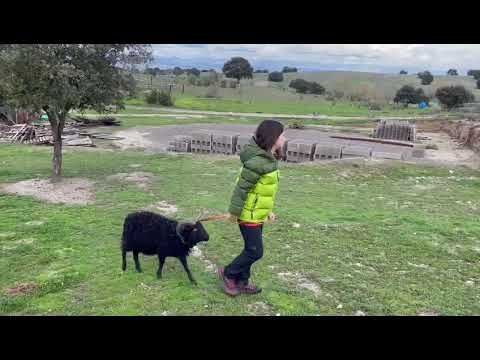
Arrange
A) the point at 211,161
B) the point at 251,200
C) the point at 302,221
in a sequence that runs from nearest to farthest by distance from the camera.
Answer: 1. the point at 251,200
2. the point at 302,221
3. the point at 211,161

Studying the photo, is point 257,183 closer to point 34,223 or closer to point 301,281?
point 301,281

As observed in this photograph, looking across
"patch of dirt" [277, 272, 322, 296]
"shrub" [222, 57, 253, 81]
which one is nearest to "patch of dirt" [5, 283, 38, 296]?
"patch of dirt" [277, 272, 322, 296]

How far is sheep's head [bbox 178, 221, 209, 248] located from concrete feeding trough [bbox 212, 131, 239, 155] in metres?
13.8

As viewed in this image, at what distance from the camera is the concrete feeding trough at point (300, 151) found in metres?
17.3

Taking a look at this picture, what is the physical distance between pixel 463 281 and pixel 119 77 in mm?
9314

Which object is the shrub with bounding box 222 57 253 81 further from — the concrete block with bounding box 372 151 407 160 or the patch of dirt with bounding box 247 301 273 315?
the patch of dirt with bounding box 247 301 273 315

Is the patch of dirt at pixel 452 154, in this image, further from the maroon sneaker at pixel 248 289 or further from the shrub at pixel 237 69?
the shrub at pixel 237 69

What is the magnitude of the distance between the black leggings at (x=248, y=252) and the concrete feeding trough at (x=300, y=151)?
12.6 m

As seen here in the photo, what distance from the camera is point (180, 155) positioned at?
16.6 m

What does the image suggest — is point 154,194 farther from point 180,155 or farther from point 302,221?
point 180,155

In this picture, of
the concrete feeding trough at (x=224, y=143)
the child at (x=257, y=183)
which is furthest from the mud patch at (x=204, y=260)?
the concrete feeding trough at (x=224, y=143)

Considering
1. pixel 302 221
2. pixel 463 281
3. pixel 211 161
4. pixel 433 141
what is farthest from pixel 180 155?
pixel 433 141

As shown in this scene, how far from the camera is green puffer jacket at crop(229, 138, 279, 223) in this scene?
176 inches

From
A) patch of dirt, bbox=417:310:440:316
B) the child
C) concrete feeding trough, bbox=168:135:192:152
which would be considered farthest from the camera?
concrete feeding trough, bbox=168:135:192:152
